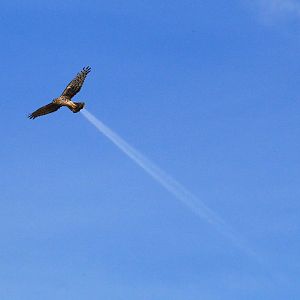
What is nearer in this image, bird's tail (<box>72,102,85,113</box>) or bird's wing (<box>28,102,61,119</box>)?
bird's tail (<box>72,102,85,113</box>)

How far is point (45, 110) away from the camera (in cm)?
10119

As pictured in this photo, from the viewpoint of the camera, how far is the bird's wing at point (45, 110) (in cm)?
10031

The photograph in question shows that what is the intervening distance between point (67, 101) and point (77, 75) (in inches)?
138

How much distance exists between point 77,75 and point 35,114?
724 cm

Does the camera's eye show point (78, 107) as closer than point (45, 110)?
Yes

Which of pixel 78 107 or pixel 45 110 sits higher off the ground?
pixel 45 110

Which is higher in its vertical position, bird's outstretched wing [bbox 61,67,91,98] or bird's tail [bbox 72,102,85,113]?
bird's outstretched wing [bbox 61,67,91,98]

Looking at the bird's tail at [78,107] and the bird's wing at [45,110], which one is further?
the bird's wing at [45,110]

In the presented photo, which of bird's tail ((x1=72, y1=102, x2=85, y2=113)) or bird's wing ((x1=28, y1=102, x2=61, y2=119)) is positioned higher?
bird's wing ((x1=28, y1=102, x2=61, y2=119))

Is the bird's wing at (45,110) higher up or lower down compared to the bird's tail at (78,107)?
higher up

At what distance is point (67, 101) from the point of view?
98.9 meters

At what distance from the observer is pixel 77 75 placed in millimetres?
99750

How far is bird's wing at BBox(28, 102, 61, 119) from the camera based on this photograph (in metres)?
100
